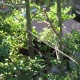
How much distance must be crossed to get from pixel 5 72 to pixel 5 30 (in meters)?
1.03

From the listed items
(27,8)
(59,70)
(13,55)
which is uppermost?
(27,8)

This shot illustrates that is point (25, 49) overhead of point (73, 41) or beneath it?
beneath

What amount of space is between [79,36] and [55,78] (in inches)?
43.7

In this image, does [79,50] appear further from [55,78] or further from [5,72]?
[5,72]

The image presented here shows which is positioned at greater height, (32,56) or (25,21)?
(25,21)

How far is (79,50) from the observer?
180 inches

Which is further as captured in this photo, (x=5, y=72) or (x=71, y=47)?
(x=71, y=47)

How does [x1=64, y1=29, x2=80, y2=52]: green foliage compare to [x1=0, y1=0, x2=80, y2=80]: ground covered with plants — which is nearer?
[x1=0, y1=0, x2=80, y2=80]: ground covered with plants

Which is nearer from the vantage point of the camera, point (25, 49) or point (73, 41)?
point (73, 41)

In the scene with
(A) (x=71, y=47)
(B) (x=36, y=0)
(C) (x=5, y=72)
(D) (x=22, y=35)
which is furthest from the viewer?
(B) (x=36, y=0)

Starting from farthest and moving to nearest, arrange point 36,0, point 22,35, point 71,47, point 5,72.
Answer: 1. point 36,0
2. point 22,35
3. point 71,47
4. point 5,72

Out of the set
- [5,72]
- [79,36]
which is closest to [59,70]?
[79,36]

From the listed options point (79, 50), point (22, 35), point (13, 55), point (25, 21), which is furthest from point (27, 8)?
point (79, 50)

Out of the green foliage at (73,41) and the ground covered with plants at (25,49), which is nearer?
the ground covered with plants at (25,49)
